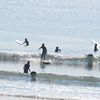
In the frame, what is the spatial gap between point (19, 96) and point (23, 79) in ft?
16.8

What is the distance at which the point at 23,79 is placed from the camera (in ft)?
105

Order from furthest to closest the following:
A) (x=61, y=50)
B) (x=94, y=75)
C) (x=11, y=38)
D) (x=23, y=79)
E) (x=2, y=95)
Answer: (x=11, y=38), (x=61, y=50), (x=94, y=75), (x=23, y=79), (x=2, y=95)

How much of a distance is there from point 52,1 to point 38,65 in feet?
362

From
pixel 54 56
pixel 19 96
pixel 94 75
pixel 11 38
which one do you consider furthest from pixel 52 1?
pixel 19 96

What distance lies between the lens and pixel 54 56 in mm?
45656

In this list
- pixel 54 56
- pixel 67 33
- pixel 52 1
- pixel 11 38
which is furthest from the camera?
pixel 52 1

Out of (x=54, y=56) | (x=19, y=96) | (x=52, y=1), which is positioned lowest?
(x=19, y=96)

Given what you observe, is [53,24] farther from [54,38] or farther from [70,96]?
[70,96]

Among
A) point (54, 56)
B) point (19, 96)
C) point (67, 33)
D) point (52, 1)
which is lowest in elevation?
point (19, 96)

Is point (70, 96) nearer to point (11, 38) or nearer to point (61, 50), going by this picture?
point (61, 50)

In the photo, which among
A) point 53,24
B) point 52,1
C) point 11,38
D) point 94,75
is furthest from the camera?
point 52,1

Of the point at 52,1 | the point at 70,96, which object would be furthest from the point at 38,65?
the point at 52,1

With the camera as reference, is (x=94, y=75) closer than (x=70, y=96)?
No

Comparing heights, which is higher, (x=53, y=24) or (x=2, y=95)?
(x=53, y=24)
